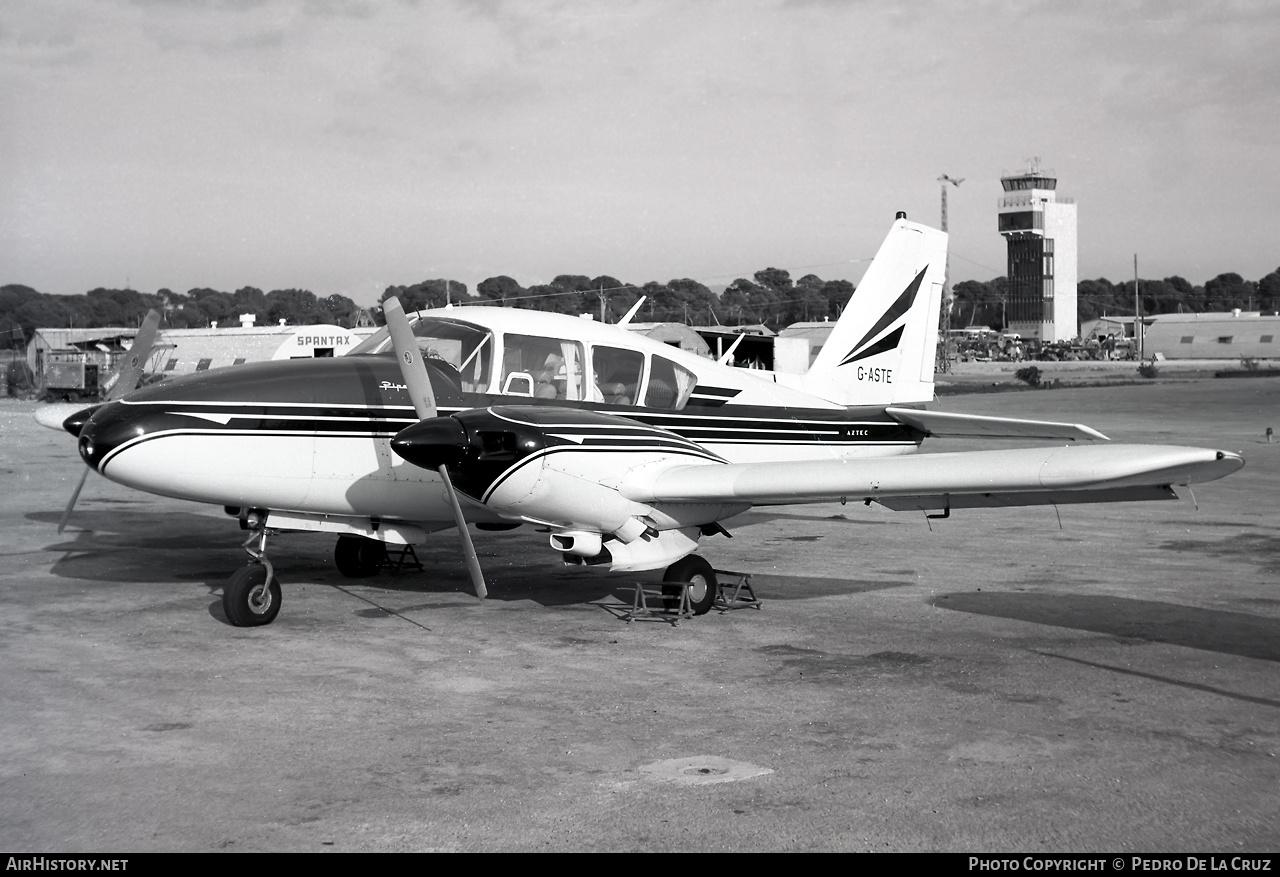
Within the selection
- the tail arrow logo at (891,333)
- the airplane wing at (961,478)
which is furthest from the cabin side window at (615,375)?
the tail arrow logo at (891,333)

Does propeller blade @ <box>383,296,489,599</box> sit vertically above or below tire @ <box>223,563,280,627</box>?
above

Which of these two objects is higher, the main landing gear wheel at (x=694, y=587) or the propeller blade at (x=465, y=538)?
the propeller blade at (x=465, y=538)

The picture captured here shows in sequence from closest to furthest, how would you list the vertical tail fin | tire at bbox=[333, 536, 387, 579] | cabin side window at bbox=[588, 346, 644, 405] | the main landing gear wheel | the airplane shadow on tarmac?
the airplane shadow on tarmac → the main landing gear wheel → cabin side window at bbox=[588, 346, 644, 405] → tire at bbox=[333, 536, 387, 579] → the vertical tail fin

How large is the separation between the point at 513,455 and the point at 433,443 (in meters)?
0.60

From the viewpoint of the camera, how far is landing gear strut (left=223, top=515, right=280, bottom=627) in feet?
28.1

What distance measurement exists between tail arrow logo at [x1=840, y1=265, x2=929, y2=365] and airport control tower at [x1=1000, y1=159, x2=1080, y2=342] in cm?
13512

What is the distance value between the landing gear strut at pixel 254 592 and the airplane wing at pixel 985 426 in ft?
20.5

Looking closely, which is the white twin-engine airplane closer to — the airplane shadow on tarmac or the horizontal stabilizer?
the horizontal stabilizer

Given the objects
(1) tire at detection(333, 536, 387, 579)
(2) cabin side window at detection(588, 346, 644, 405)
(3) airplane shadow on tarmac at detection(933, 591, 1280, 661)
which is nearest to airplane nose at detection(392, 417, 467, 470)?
(2) cabin side window at detection(588, 346, 644, 405)

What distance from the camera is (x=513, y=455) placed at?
27.4ft

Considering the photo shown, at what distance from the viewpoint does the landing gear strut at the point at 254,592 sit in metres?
8.58

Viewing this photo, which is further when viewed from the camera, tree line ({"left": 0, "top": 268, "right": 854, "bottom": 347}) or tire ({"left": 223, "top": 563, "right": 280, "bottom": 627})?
tree line ({"left": 0, "top": 268, "right": 854, "bottom": 347})

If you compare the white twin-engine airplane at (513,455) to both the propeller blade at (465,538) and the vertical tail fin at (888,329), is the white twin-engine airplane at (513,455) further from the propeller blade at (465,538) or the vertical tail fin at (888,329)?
the vertical tail fin at (888,329)
